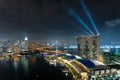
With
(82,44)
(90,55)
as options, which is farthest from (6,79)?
(82,44)

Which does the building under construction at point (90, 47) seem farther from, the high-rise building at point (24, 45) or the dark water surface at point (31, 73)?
the high-rise building at point (24, 45)

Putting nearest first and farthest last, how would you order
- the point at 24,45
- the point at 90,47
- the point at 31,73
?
the point at 31,73 → the point at 90,47 → the point at 24,45

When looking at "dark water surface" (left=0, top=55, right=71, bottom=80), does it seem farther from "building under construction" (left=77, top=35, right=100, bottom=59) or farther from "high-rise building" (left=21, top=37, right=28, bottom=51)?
"high-rise building" (left=21, top=37, right=28, bottom=51)

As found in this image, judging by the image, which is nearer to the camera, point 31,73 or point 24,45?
point 31,73

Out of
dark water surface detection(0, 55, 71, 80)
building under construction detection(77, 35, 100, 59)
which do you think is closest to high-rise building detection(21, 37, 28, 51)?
building under construction detection(77, 35, 100, 59)

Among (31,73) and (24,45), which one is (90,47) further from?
(24,45)

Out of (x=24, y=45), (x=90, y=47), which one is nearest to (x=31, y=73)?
(x=90, y=47)

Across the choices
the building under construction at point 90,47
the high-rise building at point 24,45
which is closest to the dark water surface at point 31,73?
the building under construction at point 90,47

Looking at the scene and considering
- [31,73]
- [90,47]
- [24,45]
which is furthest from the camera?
[24,45]

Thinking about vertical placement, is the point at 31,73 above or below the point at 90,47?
below
